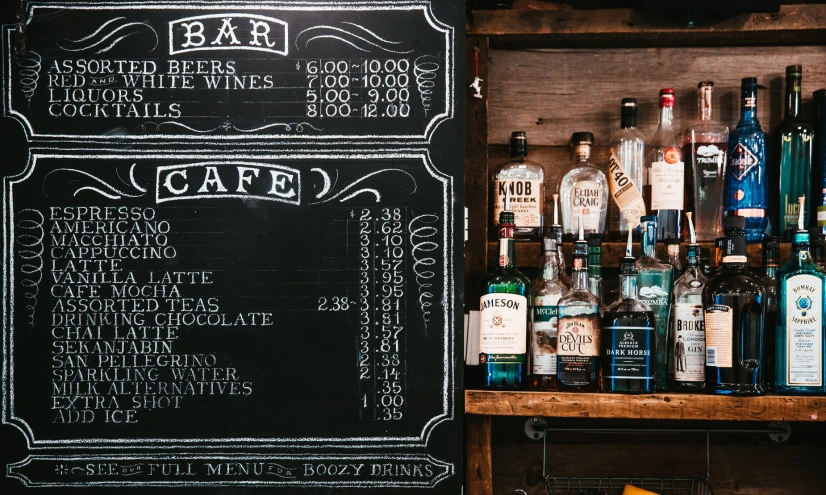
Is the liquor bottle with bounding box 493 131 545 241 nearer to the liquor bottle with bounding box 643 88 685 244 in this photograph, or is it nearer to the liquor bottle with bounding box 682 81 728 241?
the liquor bottle with bounding box 643 88 685 244

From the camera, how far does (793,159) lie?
2043mm

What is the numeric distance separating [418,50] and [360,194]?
407 millimetres

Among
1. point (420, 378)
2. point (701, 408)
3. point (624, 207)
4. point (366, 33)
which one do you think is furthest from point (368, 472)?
point (366, 33)

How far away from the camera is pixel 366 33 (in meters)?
1.96

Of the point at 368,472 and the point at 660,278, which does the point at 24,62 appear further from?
the point at 660,278

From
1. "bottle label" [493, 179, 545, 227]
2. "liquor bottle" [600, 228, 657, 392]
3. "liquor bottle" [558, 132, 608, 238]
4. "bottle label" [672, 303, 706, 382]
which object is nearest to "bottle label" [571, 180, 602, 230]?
"liquor bottle" [558, 132, 608, 238]

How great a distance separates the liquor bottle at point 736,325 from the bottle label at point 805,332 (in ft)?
0.28

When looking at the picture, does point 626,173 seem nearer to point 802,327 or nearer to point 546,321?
point 546,321

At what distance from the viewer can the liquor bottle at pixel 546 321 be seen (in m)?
1.93

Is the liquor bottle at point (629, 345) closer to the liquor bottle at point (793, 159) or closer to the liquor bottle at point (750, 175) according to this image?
the liquor bottle at point (750, 175)

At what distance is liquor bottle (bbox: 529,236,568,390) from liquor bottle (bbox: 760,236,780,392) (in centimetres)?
51

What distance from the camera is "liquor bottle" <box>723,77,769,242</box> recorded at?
2.00 m

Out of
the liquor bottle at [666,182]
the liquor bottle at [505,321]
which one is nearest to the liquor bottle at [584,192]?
the liquor bottle at [666,182]

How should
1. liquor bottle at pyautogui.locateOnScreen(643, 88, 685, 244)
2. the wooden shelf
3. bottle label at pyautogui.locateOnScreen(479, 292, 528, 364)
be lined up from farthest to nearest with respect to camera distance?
1. liquor bottle at pyautogui.locateOnScreen(643, 88, 685, 244)
2. bottle label at pyautogui.locateOnScreen(479, 292, 528, 364)
3. the wooden shelf
